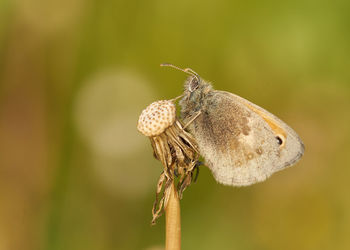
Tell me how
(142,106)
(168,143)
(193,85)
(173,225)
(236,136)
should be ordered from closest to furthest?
(173,225), (168,143), (236,136), (193,85), (142,106)

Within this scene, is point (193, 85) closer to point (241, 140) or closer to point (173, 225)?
point (241, 140)

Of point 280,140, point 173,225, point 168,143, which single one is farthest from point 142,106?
point 173,225

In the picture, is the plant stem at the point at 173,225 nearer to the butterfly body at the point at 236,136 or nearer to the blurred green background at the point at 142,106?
the butterfly body at the point at 236,136

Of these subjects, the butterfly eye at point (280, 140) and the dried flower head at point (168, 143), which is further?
the butterfly eye at point (280, 140)

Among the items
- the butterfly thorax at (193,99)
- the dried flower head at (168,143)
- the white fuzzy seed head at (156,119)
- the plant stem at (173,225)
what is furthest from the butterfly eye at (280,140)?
the plant stem at (173,225)

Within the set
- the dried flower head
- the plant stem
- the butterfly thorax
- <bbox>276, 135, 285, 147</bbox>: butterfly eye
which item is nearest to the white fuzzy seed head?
the dried flower head

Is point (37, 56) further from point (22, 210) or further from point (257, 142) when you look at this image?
point (257, 142)

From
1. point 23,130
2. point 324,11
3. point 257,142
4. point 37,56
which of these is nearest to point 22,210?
point 23,130
